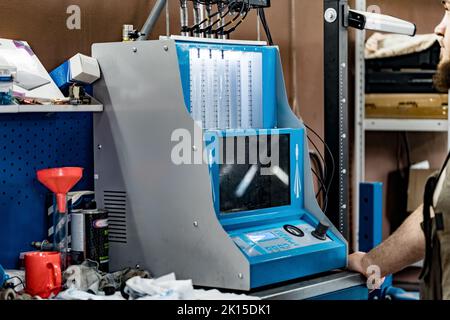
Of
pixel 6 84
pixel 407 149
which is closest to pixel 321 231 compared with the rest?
pixel 6 84

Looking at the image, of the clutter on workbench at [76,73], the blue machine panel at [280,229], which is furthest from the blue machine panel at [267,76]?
the clutter on workbench at [76,73]

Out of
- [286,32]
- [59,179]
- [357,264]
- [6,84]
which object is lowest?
[357,264]

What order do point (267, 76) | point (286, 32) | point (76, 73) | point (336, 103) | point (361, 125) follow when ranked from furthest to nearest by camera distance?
1. point (361, 125)
2. point (286, 32)
3. point (336, 103)
4. point (267, 76)
5. point (76, 73)

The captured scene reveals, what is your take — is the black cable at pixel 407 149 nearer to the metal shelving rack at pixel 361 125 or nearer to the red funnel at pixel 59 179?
the metal shelving rack at pixel 361 125

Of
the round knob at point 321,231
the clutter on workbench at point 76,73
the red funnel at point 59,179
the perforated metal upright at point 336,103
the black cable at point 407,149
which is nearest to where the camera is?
the red funnel at point 59,179

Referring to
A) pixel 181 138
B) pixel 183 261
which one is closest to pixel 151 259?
pixel 183 261

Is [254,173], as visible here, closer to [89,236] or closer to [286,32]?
[89,236]

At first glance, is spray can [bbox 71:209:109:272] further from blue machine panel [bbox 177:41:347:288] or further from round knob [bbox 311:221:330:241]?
round knob [bbox 311:221:330:241]

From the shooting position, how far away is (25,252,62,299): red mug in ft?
8.08

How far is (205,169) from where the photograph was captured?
8.36 feet

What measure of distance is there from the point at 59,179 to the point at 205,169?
1.47ft

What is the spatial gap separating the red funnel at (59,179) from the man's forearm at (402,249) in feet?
3.37

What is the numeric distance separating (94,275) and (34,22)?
89cm

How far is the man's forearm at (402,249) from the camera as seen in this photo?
8.97 feet
